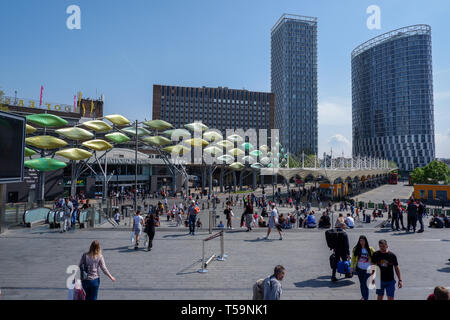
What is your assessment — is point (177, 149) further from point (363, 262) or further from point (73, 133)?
point (363, 262)

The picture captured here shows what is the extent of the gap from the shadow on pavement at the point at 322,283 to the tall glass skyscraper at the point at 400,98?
144935 millimetres

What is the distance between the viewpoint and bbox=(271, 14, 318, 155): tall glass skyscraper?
14175 centimetres

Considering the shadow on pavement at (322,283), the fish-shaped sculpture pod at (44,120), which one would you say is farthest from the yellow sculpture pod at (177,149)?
the shadow on pavement at (322,283)

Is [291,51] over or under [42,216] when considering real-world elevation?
over

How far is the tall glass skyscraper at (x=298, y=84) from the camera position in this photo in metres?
142

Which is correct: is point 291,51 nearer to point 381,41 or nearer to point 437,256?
point 381,41

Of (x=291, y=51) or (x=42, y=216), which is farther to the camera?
(x=291, y=51)

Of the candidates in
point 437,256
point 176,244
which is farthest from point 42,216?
point 437,256

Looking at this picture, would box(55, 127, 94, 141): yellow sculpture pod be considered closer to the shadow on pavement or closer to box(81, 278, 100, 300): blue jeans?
box(81, 278, 100, 300): blue jeans

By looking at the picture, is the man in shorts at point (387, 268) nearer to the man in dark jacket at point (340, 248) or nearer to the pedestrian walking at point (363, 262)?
the pedestrian walking at point (363, 262)
